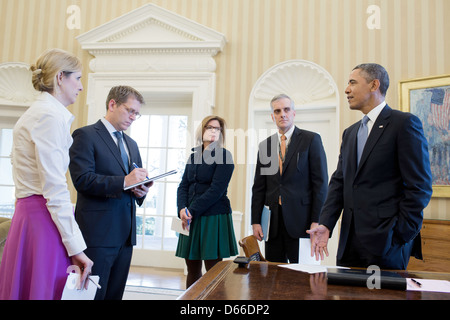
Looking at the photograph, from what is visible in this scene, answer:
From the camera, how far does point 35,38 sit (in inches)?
171

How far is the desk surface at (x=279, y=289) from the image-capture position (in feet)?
2.86

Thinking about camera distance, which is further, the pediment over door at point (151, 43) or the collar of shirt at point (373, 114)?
the pediment over door at point (151, 43)

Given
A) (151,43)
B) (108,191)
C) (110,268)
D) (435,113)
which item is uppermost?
(151,43)

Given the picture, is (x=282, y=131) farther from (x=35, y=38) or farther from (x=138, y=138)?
(x=35, y=38)

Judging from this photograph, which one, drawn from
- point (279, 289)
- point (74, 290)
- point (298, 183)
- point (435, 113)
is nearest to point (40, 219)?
point (74, 290)

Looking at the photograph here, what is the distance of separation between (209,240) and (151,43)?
8.75 ft

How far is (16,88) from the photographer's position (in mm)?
4465

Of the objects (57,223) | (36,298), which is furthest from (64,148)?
→ (36,298)

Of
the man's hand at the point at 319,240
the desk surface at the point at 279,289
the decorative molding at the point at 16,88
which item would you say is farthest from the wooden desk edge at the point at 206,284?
the decorative molding at the point at 16,88

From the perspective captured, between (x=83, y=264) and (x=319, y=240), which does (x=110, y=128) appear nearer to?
(x=83, y=264)

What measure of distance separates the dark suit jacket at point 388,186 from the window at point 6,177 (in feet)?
14.3

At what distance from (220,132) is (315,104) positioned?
1790mm

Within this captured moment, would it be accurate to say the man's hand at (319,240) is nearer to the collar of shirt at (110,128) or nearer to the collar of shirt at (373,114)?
the collar of shirt at (373,114)

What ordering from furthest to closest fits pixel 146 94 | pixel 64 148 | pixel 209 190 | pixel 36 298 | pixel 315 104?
pixel 146 94 → pixel 315 104 → pixel 209 190 → pixel 64 148 → pixel 36 298
